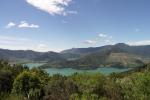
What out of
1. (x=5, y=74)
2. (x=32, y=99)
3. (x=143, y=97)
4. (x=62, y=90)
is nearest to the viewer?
(x=143, y=97)

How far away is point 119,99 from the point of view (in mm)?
47219

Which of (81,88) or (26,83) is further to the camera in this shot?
(26,83)

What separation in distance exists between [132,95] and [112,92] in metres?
16.9

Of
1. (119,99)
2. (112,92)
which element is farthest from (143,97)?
(112,92)

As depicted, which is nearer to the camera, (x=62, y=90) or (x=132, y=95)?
(x=132, y=95)

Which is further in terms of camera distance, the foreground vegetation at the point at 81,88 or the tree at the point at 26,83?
the tree at the point at 26,83

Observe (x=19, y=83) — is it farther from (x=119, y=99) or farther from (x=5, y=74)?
(x=119, y=99)

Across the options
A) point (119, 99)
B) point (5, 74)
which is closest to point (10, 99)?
point (119, 99)

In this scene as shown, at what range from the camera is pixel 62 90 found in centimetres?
5353

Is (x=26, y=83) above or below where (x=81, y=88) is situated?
below

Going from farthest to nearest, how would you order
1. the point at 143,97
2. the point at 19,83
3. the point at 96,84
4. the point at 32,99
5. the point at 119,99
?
the point at 19,83 → the point at 96,84 → the point at 32,99 → the point at 119,99 → the point at 143,97

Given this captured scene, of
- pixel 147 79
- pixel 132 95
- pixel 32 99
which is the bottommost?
pixel 32 99

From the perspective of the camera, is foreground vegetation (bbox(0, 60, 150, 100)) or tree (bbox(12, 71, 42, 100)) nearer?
foreground vegetation (bbox(0, 60, 150, 100))

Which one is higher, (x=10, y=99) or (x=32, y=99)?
(x=10, y=99)
